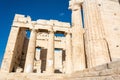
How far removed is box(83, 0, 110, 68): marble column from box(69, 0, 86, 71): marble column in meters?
3.08

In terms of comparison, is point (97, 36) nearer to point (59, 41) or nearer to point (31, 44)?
point (31, 44)

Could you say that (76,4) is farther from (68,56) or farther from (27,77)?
(27,77)

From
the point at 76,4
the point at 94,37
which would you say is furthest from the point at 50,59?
the point at 94,37

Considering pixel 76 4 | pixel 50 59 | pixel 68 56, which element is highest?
pixel 76 4

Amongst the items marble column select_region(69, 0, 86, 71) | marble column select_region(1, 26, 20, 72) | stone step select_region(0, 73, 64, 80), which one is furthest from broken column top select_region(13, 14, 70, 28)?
stone step select_region(0, 73, 64, 80)

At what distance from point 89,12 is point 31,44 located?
10311 mm

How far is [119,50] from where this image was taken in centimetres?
1072

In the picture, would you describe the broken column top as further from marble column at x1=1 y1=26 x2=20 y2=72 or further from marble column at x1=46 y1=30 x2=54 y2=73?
marble column at x1=46 y1=30 x2=54 y2=73

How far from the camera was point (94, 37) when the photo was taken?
10109mm

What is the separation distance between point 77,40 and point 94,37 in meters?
4.08

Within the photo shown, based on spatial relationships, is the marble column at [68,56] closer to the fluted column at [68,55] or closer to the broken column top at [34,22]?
the fluted column at [68,55]

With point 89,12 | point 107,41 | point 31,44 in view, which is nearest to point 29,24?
point 31,44

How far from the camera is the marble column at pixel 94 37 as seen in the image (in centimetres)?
934

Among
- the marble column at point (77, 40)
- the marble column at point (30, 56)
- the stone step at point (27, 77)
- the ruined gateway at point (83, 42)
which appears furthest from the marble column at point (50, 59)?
the marble column at point (77, 40)
